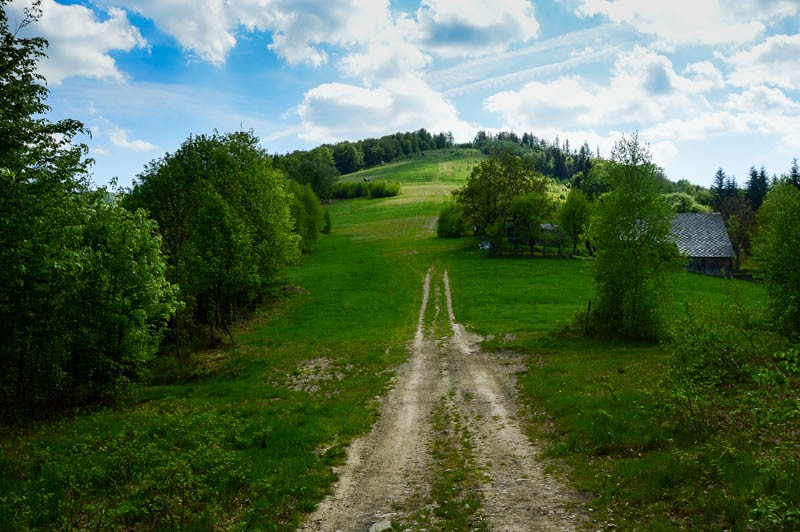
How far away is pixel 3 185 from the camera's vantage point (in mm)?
15961

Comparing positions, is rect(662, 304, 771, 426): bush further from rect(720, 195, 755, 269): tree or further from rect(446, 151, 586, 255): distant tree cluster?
rect(720, 195, 755, 269): tree

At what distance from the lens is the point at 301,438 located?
55.6 ft

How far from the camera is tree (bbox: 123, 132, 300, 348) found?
3806 centimetres

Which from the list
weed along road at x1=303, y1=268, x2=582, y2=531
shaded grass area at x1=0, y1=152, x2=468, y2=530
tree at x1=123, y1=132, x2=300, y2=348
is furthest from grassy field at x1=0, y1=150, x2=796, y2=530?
tree at x1=123, y1=132, x2=300, y2=348

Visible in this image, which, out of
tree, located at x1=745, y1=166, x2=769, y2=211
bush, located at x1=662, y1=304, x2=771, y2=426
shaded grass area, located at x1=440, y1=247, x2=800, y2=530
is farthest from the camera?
tree, located at x1=745, y1=166, x2=769, y2=211

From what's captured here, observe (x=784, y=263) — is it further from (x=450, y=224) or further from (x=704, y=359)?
(x=450, y=224)

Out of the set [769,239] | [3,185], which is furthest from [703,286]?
[3,185]

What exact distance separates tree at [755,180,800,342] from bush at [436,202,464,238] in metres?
69.7

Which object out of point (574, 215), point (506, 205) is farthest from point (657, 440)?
point (506, 205)

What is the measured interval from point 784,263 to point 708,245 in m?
62.1

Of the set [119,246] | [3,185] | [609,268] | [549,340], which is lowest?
[549,340]

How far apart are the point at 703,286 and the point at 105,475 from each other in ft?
229

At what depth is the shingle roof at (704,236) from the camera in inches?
3155

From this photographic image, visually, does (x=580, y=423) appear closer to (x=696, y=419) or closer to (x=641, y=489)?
(x=696, y=419)
